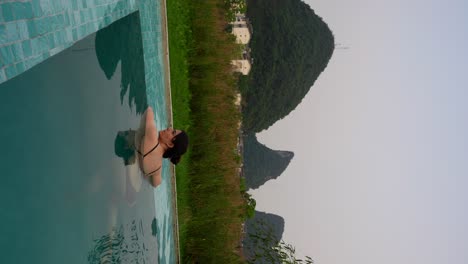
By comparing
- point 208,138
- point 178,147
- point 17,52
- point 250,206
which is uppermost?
point 17,52

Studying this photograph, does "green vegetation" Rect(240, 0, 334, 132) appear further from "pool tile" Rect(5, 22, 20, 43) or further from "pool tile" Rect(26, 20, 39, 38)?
"pool tile" Rect(5, 22, 20, 43)

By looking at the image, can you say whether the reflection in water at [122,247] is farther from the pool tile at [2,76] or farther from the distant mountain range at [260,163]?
the distant mountain range at [260,163]

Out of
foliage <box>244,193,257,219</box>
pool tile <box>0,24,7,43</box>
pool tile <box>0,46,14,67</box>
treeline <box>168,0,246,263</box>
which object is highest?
pool tile <box>0,24,7,43</box>

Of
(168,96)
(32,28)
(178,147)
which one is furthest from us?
(168,96)

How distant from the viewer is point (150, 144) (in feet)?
11.0

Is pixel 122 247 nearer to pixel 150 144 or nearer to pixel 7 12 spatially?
pixel 150 144

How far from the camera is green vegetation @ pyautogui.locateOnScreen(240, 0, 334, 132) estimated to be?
30.0 meters

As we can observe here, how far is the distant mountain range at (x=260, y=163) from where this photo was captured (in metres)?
40.0

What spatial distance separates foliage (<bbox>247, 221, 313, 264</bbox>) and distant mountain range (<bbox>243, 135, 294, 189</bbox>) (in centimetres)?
3138

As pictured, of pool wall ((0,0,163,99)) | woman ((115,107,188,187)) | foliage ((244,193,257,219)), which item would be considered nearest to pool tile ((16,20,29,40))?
pool wall ((0,0,163,99))

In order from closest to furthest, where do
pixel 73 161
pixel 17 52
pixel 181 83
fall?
1. pixel 17 52
2. pixel 73 161
3. pixel 181 83

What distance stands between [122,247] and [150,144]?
30.6 inches

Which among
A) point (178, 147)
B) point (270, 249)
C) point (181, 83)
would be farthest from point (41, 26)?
point (181, 83)

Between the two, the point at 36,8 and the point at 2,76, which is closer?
the point at 2,76
